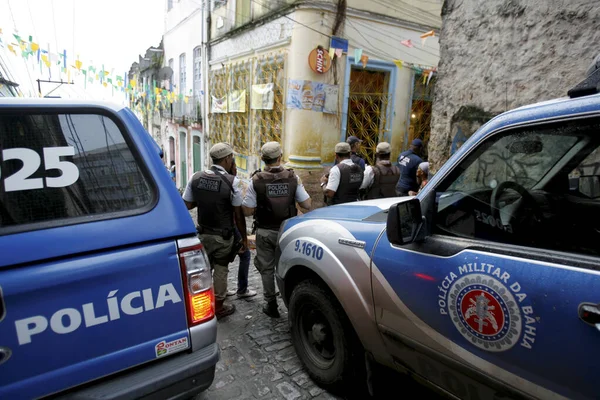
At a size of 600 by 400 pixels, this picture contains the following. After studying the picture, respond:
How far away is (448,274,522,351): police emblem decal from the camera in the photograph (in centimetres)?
153

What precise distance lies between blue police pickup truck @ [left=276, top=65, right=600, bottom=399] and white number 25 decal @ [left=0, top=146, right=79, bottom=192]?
156cm

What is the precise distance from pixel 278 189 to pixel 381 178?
103 inches

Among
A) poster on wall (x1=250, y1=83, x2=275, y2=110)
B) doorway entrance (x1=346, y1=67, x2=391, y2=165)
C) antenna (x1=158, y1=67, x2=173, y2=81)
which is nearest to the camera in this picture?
doorway entrance (x1=346, y1=67, x2=391, y2=165)

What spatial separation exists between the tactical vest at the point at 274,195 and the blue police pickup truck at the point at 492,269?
1165 mm

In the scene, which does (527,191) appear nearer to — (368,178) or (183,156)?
(368,178)

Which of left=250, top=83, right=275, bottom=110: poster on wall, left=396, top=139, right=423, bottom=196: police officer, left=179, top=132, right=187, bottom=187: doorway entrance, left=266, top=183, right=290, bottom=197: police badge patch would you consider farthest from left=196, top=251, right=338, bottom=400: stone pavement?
left=179, top=132, right=187, bottom=187: doorway entrance

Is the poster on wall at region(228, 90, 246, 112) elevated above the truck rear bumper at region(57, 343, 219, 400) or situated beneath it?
elevated above

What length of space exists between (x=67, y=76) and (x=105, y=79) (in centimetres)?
172

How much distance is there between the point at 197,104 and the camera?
1555 cm

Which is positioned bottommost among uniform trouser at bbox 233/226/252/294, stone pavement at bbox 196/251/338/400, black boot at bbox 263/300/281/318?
stone pavement at bbox 196/251/338/400

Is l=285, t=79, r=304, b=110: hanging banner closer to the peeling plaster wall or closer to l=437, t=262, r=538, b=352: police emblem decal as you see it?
the peeling plaster wall

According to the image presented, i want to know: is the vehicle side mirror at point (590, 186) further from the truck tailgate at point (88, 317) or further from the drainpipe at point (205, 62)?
the drainpipe at point (205, 62)

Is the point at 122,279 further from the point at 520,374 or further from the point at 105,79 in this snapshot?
the point at 105,79

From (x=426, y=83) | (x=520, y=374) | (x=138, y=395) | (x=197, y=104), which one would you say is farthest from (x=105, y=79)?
(x=520, y=374)
